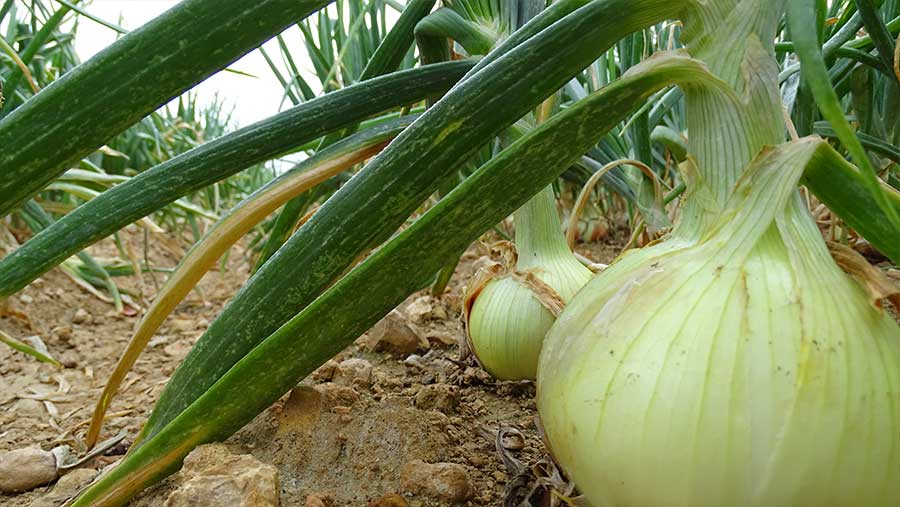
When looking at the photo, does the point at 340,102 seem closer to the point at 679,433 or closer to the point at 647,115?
the point at 679,433

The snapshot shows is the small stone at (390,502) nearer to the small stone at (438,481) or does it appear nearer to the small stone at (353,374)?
the small stone at (438,481)

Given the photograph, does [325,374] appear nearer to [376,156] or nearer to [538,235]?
[538,235]

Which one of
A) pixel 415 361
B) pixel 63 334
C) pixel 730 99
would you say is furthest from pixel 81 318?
pixel 730 99

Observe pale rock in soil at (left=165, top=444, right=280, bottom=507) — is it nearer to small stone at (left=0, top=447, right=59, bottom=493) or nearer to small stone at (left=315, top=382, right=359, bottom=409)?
small stone at (left=315, top=382, right=359, bottom=409)

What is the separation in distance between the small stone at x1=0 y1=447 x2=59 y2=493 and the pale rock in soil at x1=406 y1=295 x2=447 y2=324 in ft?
2.21

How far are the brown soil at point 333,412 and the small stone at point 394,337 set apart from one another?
15 mm

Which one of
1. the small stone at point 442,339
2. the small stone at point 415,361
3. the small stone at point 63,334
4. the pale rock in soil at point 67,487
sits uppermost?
the small stone at point 63,334

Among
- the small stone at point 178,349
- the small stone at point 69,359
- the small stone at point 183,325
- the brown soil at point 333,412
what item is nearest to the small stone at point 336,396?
the brown soil at point 333,412

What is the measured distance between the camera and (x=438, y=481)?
1.98ft

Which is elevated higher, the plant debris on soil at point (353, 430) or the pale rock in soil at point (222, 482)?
the pale rock in soil at point (222, 482)

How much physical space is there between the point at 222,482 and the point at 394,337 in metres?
0.61

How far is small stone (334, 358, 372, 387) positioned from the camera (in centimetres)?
85

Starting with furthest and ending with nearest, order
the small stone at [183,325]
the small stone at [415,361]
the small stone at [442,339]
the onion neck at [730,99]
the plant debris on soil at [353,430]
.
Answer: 1. the small stone at [183,325]
2. the small stone at [442,339]
3. the small stone at [415,361]
4. the plant debris on soil at [353,430]
5. the onion neck at [730,99]

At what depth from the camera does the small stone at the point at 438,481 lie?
1.97 ft
